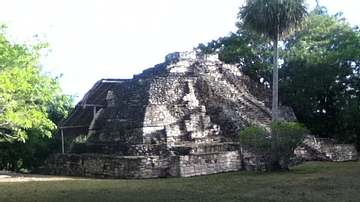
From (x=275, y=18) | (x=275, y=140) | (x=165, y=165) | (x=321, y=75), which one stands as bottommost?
(x=165, y=165)

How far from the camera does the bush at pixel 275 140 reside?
1230 cm

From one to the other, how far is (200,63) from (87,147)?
300 inches

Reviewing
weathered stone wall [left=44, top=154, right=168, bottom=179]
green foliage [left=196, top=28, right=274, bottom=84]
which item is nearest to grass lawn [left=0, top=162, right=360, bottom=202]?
weathered stone wall [left=44, top=154, right=168, bottom=179]

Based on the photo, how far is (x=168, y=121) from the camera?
638 inches

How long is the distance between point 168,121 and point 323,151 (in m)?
6.39

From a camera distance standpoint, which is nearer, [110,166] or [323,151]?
[110,166]

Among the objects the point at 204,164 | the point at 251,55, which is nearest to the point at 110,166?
the point at 204,164

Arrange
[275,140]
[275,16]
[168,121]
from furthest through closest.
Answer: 1. [168,121]
2. [275,16]
3. [275,140]

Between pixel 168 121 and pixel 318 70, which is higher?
pixel 318 70

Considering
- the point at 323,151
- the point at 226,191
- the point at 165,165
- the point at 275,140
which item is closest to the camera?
the point at 226,191

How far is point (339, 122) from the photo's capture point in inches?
814

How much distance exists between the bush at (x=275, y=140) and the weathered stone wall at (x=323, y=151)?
3396 millimetres

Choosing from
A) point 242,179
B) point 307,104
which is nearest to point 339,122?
point 307,104

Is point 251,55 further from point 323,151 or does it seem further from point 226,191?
point 226,191
